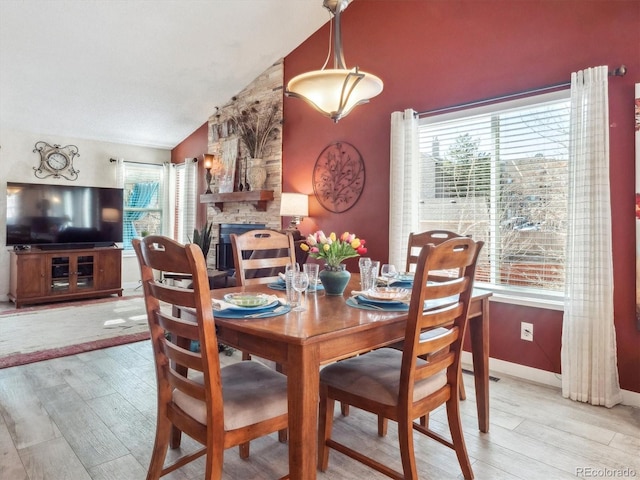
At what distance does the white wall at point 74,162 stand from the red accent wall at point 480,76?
316cm

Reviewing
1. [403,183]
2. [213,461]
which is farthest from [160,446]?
[403,183]

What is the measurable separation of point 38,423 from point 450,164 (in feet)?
10.9

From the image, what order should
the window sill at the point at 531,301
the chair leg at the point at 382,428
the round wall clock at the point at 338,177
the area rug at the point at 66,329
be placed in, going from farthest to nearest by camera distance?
the round wall clock at the point at 338,177 < the area rug at the point at 66,329 < the window sill at the point at 531,301 < the chair leg at the point at 382,428

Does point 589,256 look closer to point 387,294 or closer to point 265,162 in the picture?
point 387,294

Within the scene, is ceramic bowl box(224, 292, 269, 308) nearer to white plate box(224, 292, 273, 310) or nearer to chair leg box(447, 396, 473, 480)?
white plate box(224, 292, 273, 310)

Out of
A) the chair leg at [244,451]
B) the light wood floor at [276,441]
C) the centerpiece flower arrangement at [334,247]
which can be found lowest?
the light wood floor at [276,441]

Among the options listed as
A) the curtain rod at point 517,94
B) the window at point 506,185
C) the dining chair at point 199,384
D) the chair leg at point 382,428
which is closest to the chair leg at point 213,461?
the dining chair at point 199,384

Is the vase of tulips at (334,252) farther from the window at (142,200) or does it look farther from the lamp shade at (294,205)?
the window at (142,200)

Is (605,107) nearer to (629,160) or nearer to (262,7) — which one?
(629,160)

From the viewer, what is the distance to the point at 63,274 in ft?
18.2

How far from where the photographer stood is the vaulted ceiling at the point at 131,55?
3.80 metres

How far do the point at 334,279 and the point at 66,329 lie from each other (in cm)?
352

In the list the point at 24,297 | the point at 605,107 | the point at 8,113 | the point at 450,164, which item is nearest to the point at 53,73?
the point at 8,113

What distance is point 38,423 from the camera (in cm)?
225
